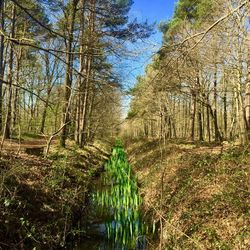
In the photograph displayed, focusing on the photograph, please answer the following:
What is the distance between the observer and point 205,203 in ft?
27.0

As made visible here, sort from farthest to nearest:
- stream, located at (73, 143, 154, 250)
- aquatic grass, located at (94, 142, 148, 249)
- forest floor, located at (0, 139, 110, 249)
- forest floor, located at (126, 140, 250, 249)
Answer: aquatic grass, located at (94, 142, 148, 249), stream, located at (73, 143, 154, 250), forest floor, located at (0, 139, 110, 249), forest floor, located at (126, 140, 250, 249)

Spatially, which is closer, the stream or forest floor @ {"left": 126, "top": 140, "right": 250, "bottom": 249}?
forest floor @ {"left": 126, "top": 140, "right": 250, "bottom": 249}

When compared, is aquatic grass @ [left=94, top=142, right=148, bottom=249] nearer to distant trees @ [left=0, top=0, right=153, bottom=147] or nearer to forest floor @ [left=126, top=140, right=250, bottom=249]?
forest floor @ [left=126, top=140, right=250, bottom=249]

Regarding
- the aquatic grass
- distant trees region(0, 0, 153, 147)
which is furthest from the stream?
distant trees region(0, 0, 153, 147)

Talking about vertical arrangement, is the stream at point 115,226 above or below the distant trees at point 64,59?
below

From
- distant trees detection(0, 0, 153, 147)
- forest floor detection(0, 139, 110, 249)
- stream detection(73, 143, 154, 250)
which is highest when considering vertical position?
distant trees detection(0, 0, 153, 147)

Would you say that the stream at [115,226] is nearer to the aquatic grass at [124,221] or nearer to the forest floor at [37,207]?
the aquatic grass at [124,221]

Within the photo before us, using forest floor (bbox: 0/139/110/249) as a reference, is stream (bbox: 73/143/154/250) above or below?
below

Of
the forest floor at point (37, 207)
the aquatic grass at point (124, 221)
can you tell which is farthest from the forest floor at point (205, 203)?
the forest floor at point (37, 207)

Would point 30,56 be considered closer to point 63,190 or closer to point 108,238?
point 63,190

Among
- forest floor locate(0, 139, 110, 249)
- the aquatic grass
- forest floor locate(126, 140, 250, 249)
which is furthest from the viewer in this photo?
the aquatic grass

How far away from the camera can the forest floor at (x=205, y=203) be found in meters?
6.69

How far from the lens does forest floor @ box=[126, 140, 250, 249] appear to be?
263 inches

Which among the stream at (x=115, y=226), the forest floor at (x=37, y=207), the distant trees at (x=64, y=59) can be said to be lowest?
the stream at (x=115, y=226)
